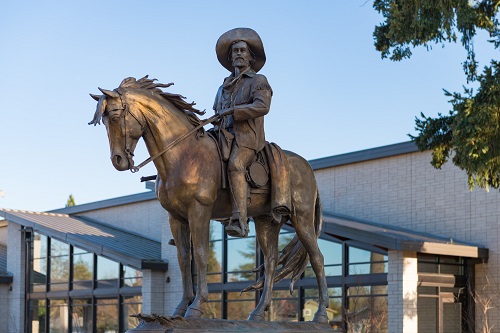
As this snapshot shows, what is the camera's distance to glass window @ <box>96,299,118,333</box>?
28.4 m

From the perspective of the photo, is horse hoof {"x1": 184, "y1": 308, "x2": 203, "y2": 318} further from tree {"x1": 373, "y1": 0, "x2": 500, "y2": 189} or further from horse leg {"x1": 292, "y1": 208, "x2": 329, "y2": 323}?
tree {"x1": 373, "y1": 0, "x2": 500, "y2": 189}

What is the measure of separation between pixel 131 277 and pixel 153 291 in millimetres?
1362

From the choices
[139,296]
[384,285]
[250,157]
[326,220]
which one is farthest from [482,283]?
[250,157]

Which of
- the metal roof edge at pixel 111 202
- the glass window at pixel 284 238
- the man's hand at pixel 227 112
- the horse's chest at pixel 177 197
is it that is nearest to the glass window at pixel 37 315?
the metal roof edge at pixel 111 202

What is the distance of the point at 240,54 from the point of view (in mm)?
7660

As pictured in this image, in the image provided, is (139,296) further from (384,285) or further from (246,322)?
(246,322)

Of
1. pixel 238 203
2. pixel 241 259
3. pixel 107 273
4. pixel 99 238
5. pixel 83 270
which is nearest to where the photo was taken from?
pixel 238 203

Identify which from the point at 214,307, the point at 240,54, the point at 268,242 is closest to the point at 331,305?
the point at 214,307

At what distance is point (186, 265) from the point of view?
7383 millimetres

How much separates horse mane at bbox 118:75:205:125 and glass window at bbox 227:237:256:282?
17.1 metres

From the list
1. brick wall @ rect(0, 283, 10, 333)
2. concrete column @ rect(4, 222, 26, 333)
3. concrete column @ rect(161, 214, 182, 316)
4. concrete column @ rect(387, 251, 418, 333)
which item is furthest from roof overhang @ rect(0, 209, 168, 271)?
concrete column @ rect(387, 251, 418, 333)

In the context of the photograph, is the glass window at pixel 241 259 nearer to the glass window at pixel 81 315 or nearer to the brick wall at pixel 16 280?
the glass window at pixel 81 315

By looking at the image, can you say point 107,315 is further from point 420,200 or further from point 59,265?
point 420,200

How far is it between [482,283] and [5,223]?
21936mm
